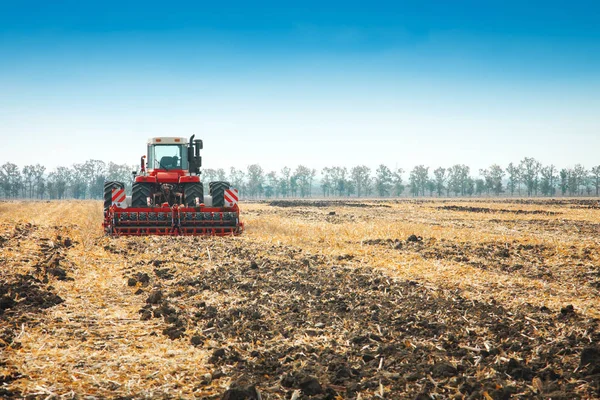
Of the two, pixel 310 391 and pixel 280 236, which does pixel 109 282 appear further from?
pixel 280 236

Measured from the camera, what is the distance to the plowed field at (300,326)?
459 centimetres

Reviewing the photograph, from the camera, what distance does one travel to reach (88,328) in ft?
21.0

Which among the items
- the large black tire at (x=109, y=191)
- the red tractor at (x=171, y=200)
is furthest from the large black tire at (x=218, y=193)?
the large black tire at (x=109, y=191)

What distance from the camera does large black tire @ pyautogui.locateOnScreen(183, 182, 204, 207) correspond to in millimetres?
18219

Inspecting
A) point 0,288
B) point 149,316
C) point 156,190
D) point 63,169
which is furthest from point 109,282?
point 63,169

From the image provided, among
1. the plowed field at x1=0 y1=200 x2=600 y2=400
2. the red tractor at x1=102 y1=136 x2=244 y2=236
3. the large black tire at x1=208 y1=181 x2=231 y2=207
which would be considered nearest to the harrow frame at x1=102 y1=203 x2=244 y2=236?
the red tractor at x1=102 y1=136 x2=244 y2=236

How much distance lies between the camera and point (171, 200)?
63.1 feet

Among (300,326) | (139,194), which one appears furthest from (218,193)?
(300,326)

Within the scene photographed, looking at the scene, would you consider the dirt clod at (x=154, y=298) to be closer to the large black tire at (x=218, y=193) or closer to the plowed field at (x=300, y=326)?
the plowed field at (x=300, y=326)

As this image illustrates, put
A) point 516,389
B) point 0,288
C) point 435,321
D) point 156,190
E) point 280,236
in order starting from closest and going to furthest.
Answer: point 516,389 < point 435,321 < point 0,288 < point 280,236 < point 156,190

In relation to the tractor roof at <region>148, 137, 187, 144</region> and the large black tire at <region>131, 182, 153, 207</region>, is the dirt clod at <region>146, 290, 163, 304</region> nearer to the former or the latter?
the large black tire at <region>131, 182, 153, 207</region>

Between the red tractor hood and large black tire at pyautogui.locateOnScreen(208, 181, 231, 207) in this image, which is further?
large black tire at pyautogui.locateOnScreen(208, 181, 231, 207)

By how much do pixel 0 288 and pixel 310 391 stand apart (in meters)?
6.06

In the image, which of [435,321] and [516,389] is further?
[435,321]
